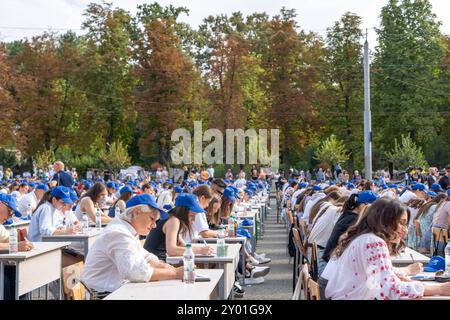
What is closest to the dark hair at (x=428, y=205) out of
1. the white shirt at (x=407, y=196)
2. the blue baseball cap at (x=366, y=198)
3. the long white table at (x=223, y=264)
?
the white shirt at (x=407, y=196)

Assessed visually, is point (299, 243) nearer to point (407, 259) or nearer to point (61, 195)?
point (407, 259)

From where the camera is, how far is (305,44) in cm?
5850

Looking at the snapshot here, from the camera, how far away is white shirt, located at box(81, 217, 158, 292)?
6250 mm

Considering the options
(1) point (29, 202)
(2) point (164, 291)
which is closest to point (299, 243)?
(2) point (164, 291)

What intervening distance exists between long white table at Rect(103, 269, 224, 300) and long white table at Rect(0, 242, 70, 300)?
272 cm

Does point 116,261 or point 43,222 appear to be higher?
point 43,222

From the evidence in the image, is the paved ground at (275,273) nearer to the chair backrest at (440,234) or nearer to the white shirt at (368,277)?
the chair backrest at (440,234)

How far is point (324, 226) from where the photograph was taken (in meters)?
9.43

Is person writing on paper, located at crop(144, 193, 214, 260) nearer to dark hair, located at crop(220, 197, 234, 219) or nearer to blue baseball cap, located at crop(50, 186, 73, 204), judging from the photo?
blue baseball cap, located at crop(50, 186, 73, 204)

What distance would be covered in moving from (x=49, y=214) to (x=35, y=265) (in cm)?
216

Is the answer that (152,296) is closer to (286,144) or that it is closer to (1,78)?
(1,78)

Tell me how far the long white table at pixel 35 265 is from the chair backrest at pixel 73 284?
1372mm

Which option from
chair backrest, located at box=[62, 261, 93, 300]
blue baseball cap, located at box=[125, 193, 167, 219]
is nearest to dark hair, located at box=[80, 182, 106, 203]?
chair backrest, located at box=[62, 261, 93, 300]
